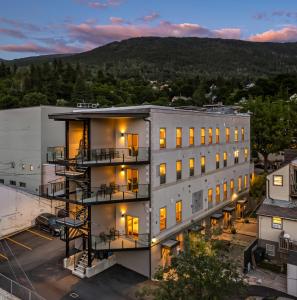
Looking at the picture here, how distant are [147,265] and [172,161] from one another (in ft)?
25.9

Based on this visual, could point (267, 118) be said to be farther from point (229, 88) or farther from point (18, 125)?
point (229, 88)

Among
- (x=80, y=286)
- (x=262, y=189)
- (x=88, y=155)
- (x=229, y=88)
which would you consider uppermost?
(x=229, y=88)

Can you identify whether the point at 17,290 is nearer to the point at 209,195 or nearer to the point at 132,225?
the point at 132,225

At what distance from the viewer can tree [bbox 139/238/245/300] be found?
1312cm

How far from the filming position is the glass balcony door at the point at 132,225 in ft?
74.2

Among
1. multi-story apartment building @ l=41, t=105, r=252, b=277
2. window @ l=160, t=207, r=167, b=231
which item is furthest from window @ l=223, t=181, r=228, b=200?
window @ l=160, t=207, r=167, b=231

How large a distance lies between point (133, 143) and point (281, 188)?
13335mm

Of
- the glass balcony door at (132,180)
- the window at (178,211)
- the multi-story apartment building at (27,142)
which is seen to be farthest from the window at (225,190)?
the multi-story apartment building at (27,142)

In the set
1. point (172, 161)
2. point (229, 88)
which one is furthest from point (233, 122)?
point (229, 88)

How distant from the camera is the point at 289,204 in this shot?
84.6ft

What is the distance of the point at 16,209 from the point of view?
31.1m

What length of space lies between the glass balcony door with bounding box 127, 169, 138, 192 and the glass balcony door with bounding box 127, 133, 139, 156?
4.33 feet

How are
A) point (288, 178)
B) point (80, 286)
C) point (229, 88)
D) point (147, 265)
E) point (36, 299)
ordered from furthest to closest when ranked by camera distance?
1. point (229, 88)
2. point (288, 178)
3. point (147, 265)
4. point (80, 286)
5. point (36, 299)

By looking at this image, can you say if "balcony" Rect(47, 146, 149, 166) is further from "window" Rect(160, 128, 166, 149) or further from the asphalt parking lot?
the asphalt parking lot
